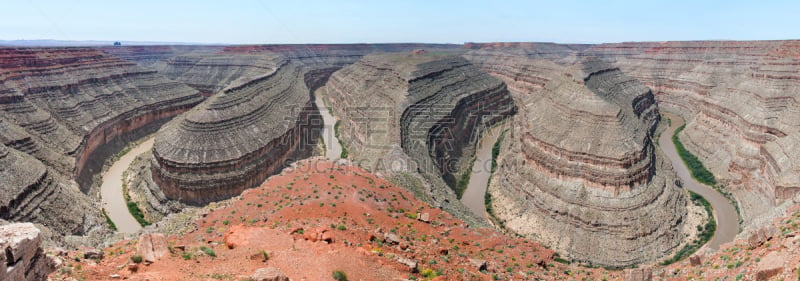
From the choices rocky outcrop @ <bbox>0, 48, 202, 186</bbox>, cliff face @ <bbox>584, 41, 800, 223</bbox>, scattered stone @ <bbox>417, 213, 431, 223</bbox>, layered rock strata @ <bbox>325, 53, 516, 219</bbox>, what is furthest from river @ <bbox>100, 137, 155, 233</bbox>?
cliff face @ <bbox>584, 41, 800, 223</bbox>

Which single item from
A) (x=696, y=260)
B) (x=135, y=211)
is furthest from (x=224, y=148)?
(x=696, y=260)

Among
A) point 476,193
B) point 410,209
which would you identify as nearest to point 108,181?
point 410,209

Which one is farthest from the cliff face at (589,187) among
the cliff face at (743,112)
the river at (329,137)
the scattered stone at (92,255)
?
the scattered stone at (92,255)

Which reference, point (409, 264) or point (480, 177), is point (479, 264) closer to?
point (409, 264)

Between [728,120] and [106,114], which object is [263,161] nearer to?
[106,114]

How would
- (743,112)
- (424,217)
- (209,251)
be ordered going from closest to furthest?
(209,251) → (424,217) → (743,112)

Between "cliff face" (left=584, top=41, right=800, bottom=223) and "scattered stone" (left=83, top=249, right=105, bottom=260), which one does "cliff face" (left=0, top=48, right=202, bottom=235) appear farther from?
"cliff face" (left=584, top=41, right=800, bottom=223)
